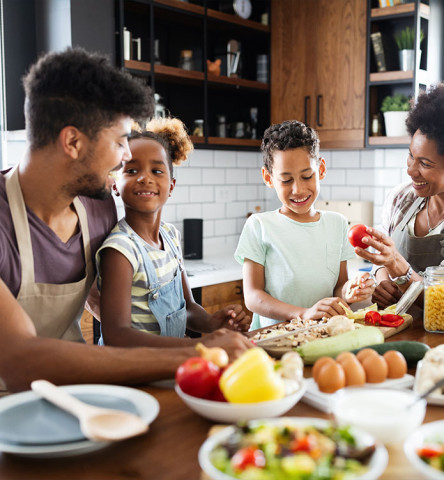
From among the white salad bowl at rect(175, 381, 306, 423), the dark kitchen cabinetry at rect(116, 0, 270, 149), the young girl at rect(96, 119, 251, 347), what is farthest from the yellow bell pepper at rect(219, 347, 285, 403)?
the dark kitchen cabinetry at rect(116, 0, 270, 149)

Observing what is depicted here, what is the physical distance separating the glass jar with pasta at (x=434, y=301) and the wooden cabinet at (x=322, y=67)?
2.43 meters

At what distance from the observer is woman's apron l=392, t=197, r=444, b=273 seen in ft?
7.72

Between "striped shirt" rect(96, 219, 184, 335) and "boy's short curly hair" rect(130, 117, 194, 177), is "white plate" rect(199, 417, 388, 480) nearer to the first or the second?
"striped shirt" rect(96, 219, 184, 335)

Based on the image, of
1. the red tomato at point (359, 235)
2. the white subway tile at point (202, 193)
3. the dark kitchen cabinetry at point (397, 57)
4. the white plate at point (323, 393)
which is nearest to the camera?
the white plate at point (323, 393)

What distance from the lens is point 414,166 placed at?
2.31 m

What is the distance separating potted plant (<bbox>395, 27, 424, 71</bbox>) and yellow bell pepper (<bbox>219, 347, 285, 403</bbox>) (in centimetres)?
329

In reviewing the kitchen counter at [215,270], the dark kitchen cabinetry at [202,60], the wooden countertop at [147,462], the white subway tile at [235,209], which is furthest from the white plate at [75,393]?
the white subway tile at [235,209]

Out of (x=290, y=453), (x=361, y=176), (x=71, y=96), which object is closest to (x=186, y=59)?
(x=361, y=176)

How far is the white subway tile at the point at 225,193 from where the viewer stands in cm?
457

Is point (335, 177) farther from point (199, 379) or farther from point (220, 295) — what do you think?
point (199, 379)

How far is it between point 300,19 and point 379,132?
1020 millimetres

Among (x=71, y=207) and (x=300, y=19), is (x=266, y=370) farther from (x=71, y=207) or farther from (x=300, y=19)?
(x=300, y=19)

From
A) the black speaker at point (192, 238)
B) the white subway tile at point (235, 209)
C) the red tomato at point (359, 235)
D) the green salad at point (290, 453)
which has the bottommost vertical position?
the black speaker at point (192, 238)

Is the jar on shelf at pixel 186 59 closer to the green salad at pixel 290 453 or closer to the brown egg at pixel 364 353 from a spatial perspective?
the brown egg at pixel 364 353
